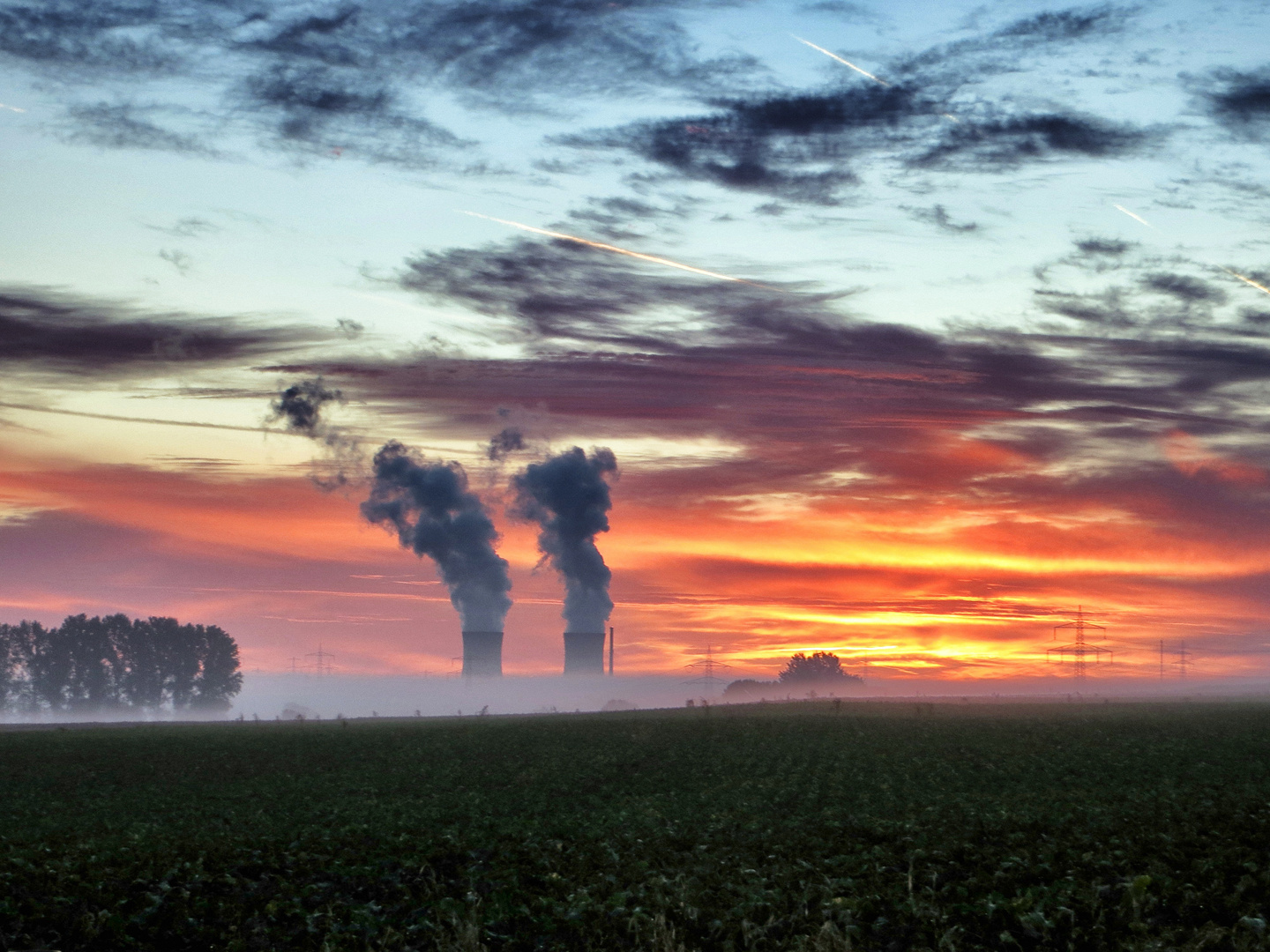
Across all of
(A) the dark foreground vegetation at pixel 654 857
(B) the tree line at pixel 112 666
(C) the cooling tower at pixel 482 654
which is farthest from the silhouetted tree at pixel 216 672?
(A) the dark foreground vegetation at pixel 654 857

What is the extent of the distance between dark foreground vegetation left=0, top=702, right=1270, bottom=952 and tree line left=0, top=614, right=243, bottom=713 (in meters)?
104

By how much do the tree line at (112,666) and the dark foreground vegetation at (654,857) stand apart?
10399 cm

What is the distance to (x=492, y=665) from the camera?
425 feet

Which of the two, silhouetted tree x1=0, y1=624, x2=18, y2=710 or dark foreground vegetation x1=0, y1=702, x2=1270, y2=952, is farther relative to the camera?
silhouetted tree x1=0, y1=624, x2=18, y2=710

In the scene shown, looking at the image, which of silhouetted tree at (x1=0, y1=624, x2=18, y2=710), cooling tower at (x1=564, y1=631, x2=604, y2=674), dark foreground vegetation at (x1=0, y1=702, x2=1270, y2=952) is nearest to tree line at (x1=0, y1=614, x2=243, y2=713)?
silhouetted tree at (x1=0, y1=624, x2=18, y2=710)

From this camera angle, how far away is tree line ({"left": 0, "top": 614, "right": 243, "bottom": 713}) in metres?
140

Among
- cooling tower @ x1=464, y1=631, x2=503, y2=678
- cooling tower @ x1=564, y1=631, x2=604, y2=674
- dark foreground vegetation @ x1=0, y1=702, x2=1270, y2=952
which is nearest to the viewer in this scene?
dark foreground vegetation @ x1=0, y1=702, x2=1270, y2=952

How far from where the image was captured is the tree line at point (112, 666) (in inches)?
5497

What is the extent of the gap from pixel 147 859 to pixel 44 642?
13745 centimetres

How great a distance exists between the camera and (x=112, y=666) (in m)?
142

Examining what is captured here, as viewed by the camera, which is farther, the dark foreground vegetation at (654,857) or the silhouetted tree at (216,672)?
the silhouetted tree at (216,672)

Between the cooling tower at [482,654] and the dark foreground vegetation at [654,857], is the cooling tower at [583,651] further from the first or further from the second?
the dark foreground vegetation at [654,857]

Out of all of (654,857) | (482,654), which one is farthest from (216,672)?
(654,857)

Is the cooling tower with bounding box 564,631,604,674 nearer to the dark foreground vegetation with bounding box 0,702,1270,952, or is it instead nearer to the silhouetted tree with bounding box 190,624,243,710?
the silhouetted tree with bounding box 190,624,243,710
